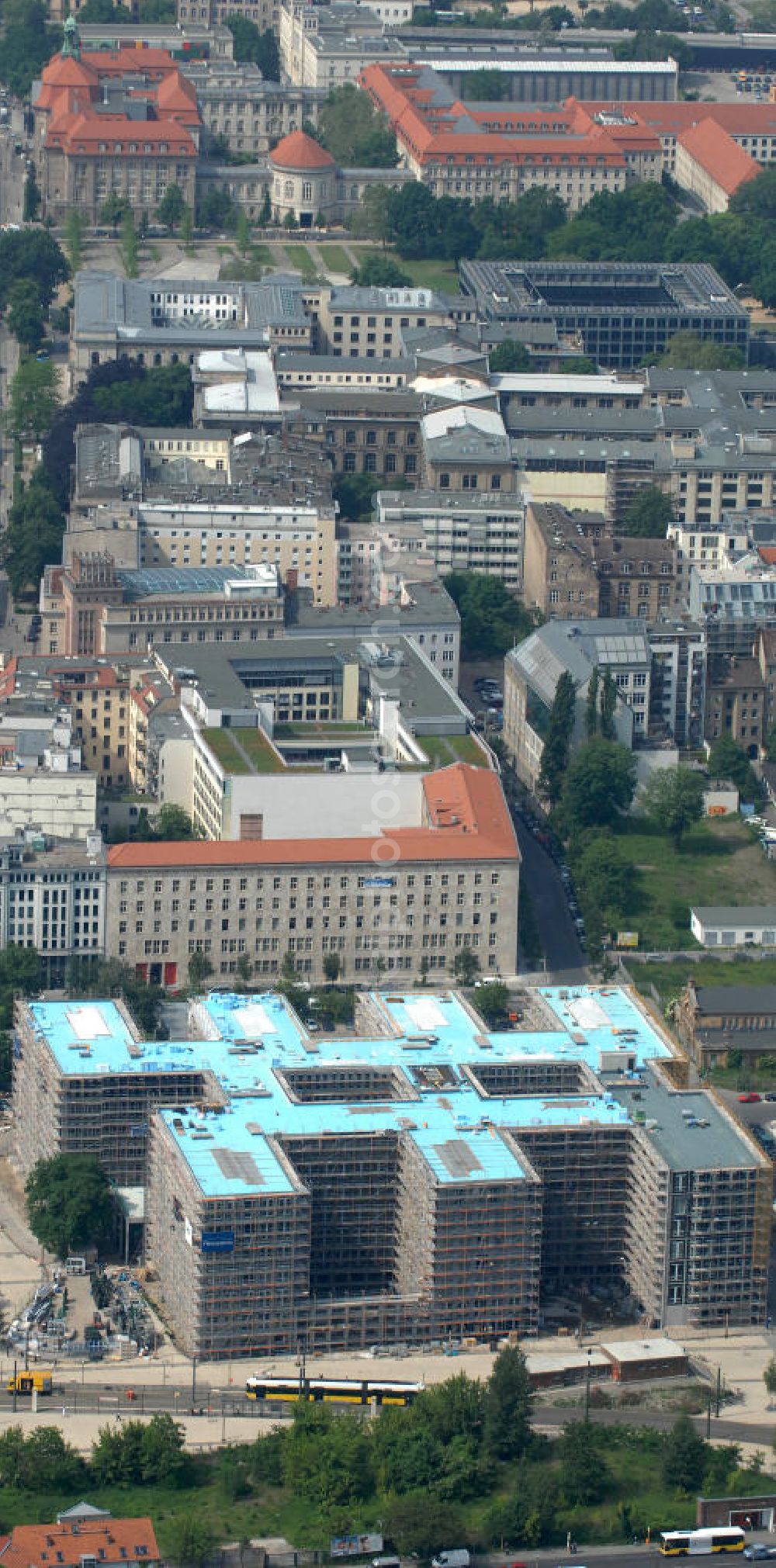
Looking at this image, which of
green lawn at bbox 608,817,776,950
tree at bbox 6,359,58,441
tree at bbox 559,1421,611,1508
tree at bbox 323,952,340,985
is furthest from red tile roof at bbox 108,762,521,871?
tree at bbox 6,359,58,441

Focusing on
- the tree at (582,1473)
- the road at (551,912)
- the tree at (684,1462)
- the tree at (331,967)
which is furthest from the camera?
the road at (551,912)

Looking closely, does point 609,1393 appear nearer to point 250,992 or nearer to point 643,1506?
point 643,1506

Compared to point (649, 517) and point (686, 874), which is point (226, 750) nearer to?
point (686, 874)

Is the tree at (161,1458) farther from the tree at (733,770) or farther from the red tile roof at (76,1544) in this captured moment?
the tree at (733,770)

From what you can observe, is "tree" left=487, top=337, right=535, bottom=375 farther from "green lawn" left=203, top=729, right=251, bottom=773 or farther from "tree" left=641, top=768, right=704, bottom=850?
"green lawn" left=203, top=729, right=251, bottom=773

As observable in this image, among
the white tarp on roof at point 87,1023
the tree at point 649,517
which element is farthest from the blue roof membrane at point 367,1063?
the tree at point 649,517

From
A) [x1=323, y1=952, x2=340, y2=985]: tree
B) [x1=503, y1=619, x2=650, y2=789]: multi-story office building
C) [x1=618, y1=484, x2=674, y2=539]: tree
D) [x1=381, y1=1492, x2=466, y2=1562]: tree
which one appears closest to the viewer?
[x1=381, y1=1492, x2=466, y2=1562]: tree

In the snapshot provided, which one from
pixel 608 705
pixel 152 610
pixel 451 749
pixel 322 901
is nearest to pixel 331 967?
pixel 322 901
